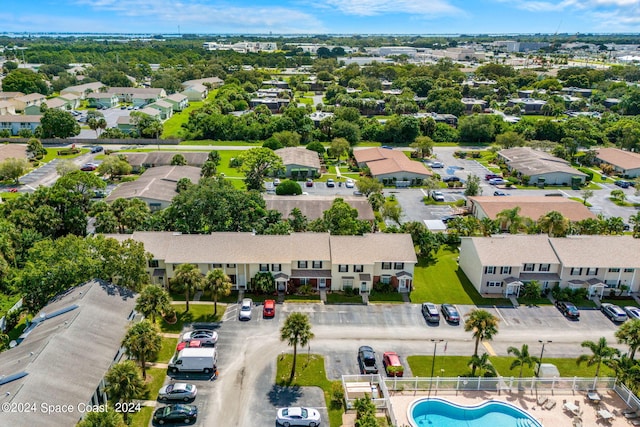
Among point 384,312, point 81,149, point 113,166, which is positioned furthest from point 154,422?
point 81,149

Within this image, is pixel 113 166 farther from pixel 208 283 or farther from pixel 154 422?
pixel 154 422

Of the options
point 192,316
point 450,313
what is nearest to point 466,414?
point 450,313

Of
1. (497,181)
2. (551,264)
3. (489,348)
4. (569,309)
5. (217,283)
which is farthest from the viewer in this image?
(497,181)

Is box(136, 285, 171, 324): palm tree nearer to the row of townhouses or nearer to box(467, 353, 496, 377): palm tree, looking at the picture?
the row of townhouses

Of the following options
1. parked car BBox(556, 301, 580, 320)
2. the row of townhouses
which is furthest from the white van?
parked car BBox(556, 301, 580, 320)

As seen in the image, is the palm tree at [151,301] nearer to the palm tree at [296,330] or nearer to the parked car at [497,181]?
the palm tree at [296,330]

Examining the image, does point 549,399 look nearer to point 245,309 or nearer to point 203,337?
point 245,309
